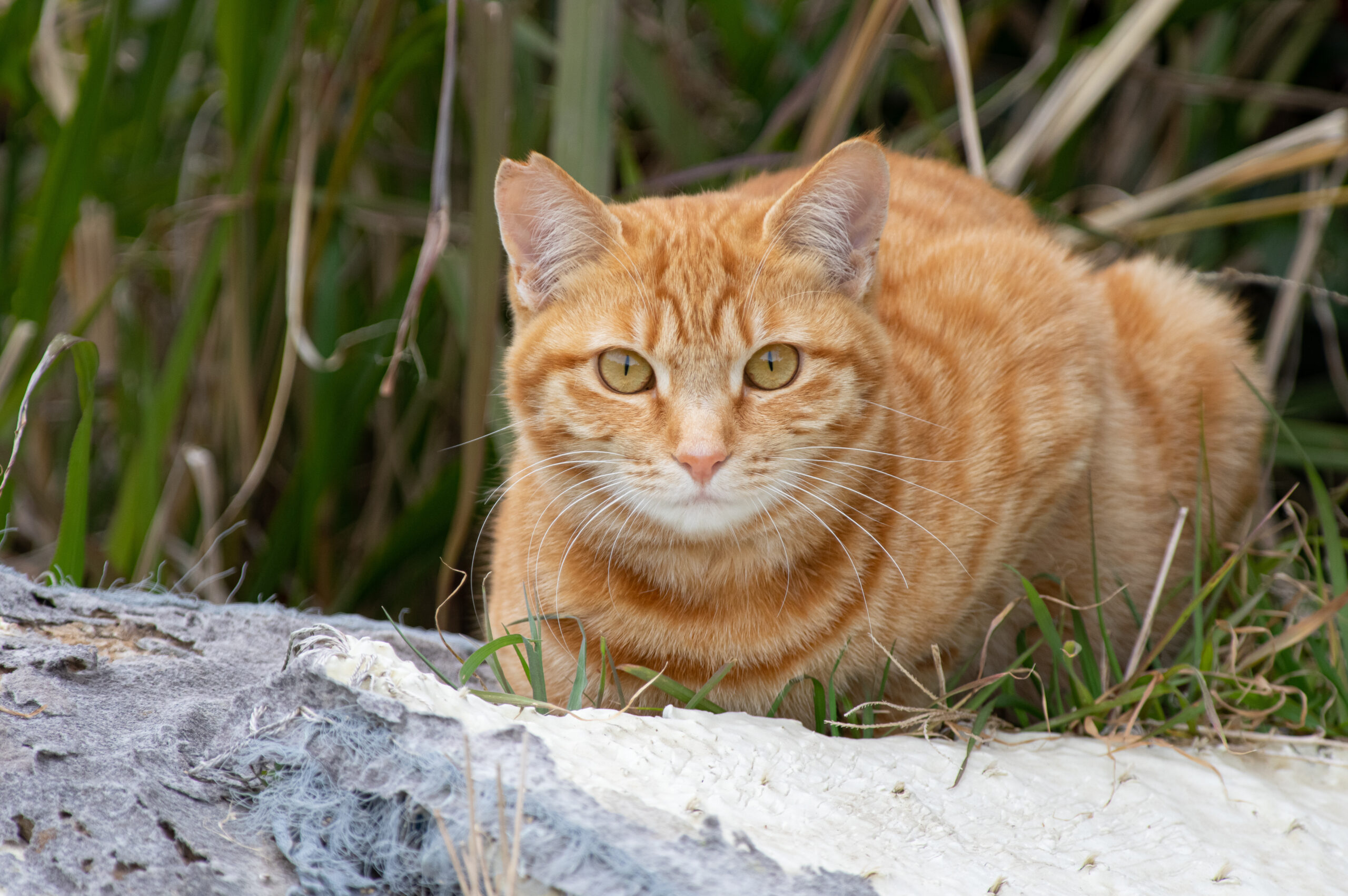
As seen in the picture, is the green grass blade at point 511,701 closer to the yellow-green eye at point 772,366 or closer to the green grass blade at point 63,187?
the yellow-green eye at point 772,366

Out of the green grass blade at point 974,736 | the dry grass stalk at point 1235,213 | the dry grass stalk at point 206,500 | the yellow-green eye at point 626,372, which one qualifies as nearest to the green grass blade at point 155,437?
the dry grass stalk at point 206,500

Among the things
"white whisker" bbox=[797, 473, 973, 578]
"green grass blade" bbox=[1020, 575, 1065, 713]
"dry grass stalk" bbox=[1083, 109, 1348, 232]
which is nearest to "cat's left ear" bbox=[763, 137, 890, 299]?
"white whisker" bbox=[797, 473, 973, 578]

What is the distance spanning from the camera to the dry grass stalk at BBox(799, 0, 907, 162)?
1953 millimetres

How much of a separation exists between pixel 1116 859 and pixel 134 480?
1.76m

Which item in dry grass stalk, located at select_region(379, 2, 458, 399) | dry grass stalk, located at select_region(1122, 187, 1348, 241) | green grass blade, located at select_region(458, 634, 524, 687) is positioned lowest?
green grass blade, located at select_region(458, 634, 524, 687)

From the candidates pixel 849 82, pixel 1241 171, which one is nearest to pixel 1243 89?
pixel 1241 171

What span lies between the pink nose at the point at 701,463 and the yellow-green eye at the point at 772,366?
0.15 metres

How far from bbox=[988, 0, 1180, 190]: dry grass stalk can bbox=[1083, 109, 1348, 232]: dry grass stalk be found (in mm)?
196

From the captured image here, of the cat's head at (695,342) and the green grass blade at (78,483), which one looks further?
the green grass blade at (78,483)

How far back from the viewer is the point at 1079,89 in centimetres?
218

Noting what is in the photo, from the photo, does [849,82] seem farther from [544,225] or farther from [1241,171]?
[544,225]

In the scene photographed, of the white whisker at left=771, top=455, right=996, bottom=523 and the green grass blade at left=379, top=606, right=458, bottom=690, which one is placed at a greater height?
the white whisker at left=771, top=455, right=996, bottom=523

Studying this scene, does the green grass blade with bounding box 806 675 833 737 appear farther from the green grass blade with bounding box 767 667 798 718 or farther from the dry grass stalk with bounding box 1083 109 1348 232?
the dry grass stalk with bounding box 1083 109 1348 232

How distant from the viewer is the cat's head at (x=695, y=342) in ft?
4.00
